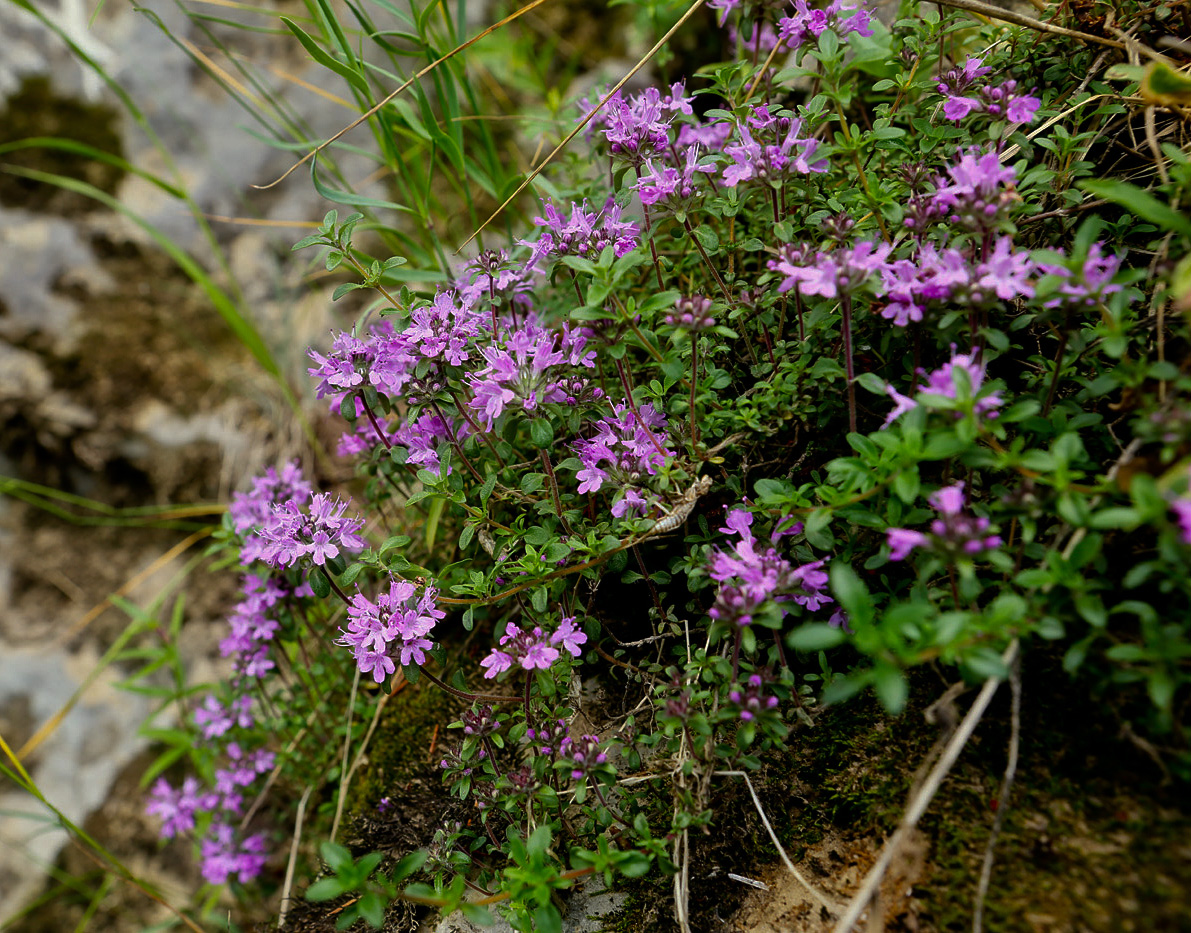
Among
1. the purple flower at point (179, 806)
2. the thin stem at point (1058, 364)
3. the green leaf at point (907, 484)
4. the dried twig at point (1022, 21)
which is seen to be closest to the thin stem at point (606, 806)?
the green leaf at point (907, 484)

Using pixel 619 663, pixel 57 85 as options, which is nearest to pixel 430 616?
pixel 619 663

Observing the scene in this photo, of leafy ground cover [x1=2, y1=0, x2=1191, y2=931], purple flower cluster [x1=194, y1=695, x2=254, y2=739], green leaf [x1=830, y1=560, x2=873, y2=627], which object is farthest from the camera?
purple flower cluster [x1=194, y1=695, x2=254, y2=739]

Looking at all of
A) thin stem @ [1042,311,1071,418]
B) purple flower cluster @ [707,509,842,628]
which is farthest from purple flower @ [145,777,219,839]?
thin stem @ [1042,311,1071,418]

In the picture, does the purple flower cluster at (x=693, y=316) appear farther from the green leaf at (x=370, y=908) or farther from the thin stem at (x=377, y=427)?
the green leaf at (x=370, y=908)

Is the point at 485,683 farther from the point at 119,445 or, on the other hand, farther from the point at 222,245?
the point at 222,245

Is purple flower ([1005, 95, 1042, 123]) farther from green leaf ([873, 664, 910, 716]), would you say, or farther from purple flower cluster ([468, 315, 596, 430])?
green leaf ([873, 664, 910, 716])

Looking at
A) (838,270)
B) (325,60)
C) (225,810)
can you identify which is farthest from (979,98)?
(225,810)

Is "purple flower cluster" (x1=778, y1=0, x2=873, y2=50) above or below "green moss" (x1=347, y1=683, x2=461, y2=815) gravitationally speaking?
above
